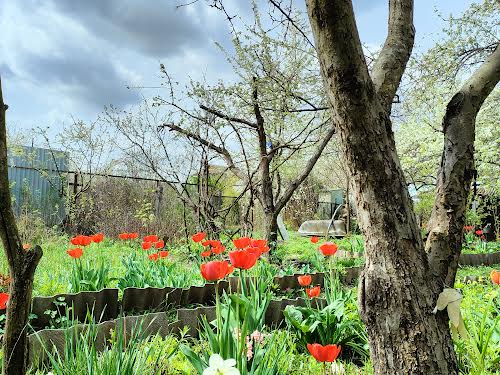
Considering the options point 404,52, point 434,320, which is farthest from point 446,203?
point 404,52

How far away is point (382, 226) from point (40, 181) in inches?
519

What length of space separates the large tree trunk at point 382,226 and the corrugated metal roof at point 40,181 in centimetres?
1084

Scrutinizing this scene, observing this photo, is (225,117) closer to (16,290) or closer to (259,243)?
(259,243)

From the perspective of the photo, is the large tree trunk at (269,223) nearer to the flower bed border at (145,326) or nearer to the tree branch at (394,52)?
the flower bed border at (145,326)

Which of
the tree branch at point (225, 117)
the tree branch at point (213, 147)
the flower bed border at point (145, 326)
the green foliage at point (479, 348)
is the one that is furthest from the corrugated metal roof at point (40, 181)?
the green foliage at point (479, 348)

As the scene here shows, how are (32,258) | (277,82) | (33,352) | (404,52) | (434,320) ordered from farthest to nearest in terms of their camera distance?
(277,82)
(33,352)
(404,52)
(434,320)
(32,258)

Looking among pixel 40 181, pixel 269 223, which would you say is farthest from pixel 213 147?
pixel 40 181

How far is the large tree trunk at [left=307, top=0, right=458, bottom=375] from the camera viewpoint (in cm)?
155

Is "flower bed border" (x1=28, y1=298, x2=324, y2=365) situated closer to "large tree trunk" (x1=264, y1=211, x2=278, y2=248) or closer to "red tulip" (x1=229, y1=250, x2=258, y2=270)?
"red tulip" (x1=229, y1=250, x2=258, y2=270)

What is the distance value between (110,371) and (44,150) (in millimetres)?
12698

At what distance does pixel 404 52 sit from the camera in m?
2.00

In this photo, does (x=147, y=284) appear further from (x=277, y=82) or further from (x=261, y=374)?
(x=277, y=82)

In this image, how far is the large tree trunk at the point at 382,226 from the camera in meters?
1.55

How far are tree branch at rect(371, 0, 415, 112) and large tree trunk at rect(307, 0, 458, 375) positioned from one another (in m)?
0.32
